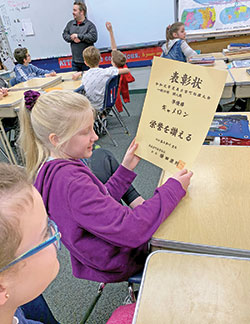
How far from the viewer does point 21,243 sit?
1.54ft

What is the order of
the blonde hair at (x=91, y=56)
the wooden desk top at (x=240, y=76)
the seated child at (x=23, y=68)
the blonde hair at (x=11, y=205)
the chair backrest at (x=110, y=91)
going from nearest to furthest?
the blonde hair at (x=11, y=205) < the wooden desk top at (x=240, y=76) < the chair backrest at (x=110, y=91) < the blonde hair at (x=91, y=56) < the seated child at (x=23, y=68)

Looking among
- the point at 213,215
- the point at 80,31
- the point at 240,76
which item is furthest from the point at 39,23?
the point at 213,215

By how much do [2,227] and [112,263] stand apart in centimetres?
55

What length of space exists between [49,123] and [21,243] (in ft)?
1.79

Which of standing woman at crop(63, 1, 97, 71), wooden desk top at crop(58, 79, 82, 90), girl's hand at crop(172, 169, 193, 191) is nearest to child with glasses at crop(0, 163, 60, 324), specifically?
girl's hand at crop(172, 169, 193, 191)

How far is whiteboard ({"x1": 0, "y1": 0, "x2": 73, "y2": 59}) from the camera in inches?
184

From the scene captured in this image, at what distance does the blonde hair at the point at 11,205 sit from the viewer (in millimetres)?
437

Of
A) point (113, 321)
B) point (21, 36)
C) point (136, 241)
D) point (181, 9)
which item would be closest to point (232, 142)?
point (136, 241)

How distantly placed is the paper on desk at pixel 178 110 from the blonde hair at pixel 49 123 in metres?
0.24

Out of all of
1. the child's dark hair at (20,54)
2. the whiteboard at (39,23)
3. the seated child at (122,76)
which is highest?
the whiteboard at (39,23)

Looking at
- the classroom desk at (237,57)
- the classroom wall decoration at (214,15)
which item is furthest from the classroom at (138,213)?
→ the classroom wall decoration at (214,15)

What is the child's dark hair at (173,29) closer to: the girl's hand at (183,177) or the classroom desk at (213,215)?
the classroom desk at (213,215)

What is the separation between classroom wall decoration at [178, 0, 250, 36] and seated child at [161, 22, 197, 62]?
0.71 metres

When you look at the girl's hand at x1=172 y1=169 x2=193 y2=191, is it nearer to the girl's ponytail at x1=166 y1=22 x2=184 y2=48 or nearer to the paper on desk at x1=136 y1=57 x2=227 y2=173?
the paper on desk at x1=136 y1=57 x2=227 y2=173
